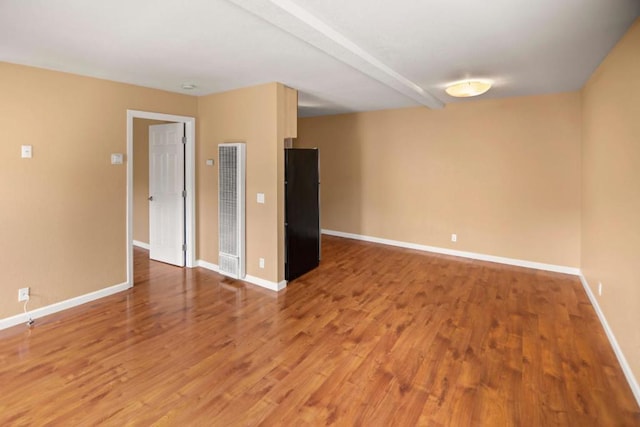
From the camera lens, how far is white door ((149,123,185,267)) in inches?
191

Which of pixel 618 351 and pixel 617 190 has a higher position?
pixel 617 190

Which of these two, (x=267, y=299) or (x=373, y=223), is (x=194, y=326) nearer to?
(x=267, y=299)

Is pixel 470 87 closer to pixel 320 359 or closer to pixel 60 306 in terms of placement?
pixel 320 359

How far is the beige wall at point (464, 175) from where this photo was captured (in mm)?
4703

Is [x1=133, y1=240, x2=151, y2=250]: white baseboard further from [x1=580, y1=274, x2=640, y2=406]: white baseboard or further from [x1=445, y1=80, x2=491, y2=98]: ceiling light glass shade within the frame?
[x1=580, y1=274, x2=640, y2=406]: white baseboard

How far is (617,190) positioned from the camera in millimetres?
2793

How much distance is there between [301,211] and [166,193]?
2.12 metres

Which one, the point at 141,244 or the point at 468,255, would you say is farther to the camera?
the point at 141,244

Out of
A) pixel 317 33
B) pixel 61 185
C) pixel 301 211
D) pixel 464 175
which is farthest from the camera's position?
pixel 464 175

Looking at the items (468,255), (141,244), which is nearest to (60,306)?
(141,244)

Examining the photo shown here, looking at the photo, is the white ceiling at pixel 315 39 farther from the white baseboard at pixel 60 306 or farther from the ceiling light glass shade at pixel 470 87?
the white baseboard at pixel 60 306

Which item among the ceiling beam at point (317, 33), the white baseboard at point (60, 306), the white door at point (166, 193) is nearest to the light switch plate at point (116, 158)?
the white door at point (166, 193)

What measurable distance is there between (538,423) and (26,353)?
12.2ft

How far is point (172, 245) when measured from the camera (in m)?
5.06
